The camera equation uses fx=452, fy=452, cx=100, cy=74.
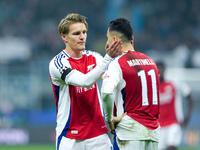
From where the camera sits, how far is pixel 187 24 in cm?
2156

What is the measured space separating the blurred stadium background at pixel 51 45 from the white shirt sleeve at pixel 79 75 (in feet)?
34.0

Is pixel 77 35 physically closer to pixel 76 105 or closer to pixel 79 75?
pixel 79 75

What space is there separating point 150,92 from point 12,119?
12.6 metres

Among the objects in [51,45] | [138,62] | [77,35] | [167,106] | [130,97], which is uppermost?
[51,45]

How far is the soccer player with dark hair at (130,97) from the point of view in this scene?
4531 millimetres

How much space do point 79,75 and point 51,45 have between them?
15.8 metres

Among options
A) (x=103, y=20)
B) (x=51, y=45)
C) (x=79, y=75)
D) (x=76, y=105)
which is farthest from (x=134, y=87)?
(x=103, y=20)

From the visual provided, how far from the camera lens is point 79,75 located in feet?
16.2

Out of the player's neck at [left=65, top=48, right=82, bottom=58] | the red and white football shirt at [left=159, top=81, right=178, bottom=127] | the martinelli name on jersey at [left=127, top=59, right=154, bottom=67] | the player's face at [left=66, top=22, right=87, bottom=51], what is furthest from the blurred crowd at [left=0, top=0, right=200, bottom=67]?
the martinelli name on jersey at [left=127, top=59, right=154, bottom=67]

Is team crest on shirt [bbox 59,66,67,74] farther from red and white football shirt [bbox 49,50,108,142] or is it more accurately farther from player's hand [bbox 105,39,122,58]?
player's hand [bbox 105,39,122,58]

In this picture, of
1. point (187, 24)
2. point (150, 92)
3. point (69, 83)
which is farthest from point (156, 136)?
point (187, 24)

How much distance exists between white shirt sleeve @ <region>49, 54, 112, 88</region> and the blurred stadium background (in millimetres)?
10369

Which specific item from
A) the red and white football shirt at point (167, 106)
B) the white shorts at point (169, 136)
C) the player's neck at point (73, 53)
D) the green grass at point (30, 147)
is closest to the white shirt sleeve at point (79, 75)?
the player's neck at point (73, 53)

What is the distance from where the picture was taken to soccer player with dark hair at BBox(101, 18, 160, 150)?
4.53 meters
